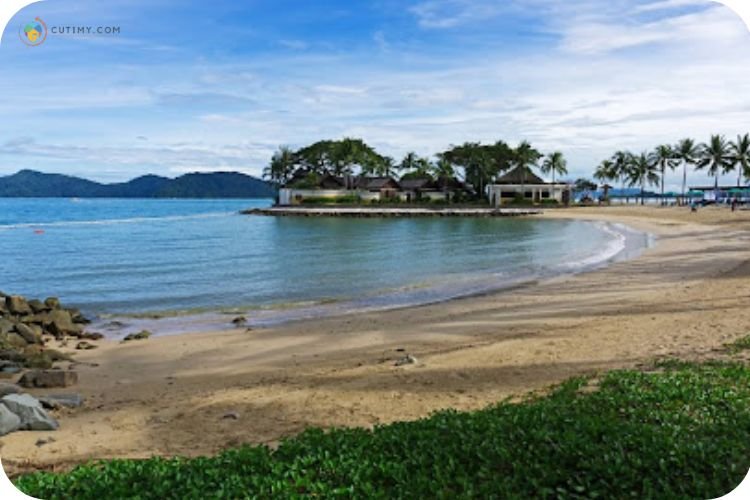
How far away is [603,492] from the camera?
3855 millimetres

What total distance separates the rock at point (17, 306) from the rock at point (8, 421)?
9.41m

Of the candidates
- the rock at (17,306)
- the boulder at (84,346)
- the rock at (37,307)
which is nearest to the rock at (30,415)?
the boulder at (84,346)

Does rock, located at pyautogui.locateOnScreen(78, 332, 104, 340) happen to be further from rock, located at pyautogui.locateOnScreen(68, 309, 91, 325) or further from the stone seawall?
the stone seawall

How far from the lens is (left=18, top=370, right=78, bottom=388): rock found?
9.09 meters

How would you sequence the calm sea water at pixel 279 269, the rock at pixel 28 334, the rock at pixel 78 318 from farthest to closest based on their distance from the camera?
the calm sea water at pixel 279 269
the rock at pixel 78 318
the rock at pixel 28 334

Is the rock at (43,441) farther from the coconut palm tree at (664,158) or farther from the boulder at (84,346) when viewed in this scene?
the coconut palm tree at (664,158)

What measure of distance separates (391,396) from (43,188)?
107m

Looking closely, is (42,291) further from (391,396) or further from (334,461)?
(334,461)

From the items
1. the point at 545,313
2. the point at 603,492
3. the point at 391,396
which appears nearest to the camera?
the point at 603,492

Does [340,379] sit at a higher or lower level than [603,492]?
lower

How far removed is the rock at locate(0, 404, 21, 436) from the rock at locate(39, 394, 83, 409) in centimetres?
103

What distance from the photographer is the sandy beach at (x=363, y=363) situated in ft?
21.5

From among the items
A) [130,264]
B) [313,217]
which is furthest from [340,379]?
[313,217]

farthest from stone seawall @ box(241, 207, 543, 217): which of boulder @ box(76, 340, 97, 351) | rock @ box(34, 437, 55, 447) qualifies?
rock @ box(34, 437, 55, 447)
